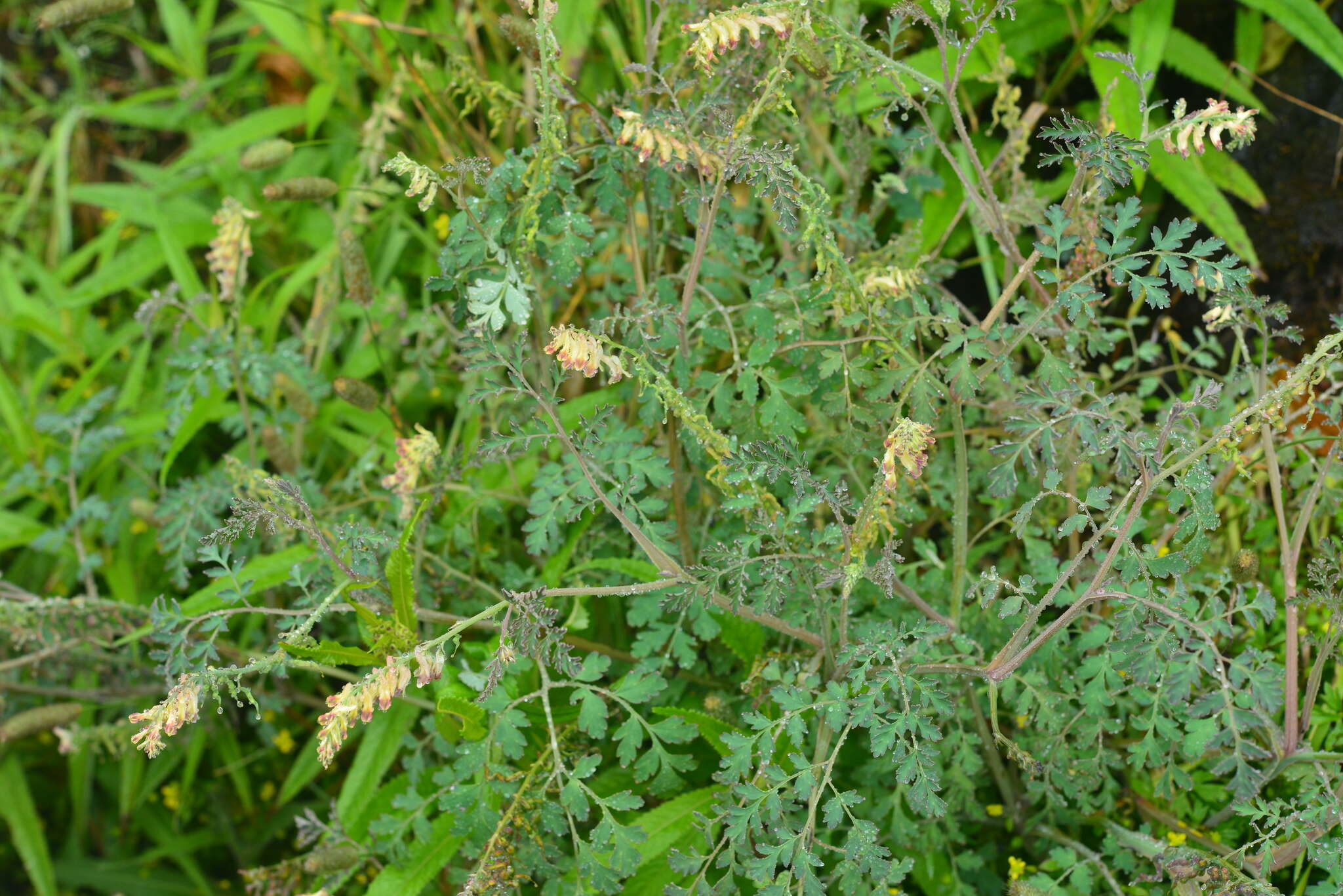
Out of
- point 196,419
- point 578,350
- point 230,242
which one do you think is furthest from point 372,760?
point 578,350

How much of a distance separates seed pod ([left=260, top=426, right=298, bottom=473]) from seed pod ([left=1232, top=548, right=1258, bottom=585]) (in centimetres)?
170

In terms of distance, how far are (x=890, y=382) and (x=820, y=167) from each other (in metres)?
1.02

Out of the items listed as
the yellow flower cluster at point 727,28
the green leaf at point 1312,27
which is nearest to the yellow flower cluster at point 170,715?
the yellow flower cluster at point 727,28

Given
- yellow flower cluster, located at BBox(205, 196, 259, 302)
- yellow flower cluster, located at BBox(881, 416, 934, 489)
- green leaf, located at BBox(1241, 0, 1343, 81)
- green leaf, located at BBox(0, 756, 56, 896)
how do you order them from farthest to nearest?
green leaf, located at BBox(0, 756, 56, 896) < green leaf, located at BBox(1241, 0, 1343, 81) < yellow flower cluster, located at BBox(205, 196, 259, 302) < yellow flower cluster, located at BBox(881, 416, 934, 489)

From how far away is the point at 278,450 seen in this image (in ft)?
6.75

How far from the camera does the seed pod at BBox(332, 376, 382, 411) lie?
1.75 meters

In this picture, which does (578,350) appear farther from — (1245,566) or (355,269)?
(1245,566)

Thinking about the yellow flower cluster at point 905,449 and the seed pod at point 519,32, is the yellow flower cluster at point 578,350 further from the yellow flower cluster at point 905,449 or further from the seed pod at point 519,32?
the seed pod at point 519,32

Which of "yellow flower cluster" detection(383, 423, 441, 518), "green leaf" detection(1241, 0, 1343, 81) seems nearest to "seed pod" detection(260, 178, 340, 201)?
"yellow flower cluster" detection(383, 423, 441, 518)

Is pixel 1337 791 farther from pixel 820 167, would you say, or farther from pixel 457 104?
pixel 457 104

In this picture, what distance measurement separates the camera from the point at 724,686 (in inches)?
70.1

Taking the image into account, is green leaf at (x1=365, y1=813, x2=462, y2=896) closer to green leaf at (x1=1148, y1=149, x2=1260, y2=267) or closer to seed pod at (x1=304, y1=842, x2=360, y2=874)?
seed pod at (x1=304, y1=842, x2=360, y2=874)

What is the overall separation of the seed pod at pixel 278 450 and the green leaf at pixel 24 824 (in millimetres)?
977

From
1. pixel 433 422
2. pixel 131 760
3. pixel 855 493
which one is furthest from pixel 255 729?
pixel 855 493
